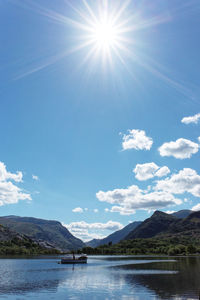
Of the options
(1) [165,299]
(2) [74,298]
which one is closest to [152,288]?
(1) [165,299]

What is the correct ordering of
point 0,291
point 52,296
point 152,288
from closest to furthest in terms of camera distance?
point 52,296, point 0,291, point 152,288

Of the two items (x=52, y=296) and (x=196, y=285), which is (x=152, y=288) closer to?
(x=196, y=285)

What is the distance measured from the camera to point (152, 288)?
67.5 metres

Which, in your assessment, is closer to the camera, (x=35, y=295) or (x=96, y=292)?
(x=35, y=295)

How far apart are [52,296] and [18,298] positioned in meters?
7.28

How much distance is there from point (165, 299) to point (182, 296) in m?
5.45

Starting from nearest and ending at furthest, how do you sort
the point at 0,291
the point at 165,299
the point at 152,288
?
the point at 165,299
the point at 0,291
the point at 152,288

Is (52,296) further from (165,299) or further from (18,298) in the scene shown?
(165,299)

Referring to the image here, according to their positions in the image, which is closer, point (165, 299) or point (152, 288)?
point (165, 299)

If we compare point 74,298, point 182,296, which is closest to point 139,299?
point 182,296

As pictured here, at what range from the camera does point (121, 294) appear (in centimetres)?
5981

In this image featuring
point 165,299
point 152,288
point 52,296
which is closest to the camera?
point 165,299

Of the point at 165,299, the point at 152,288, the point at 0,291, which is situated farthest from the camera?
the point at 152,288

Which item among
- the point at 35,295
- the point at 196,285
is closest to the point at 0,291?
the point at 35,295
